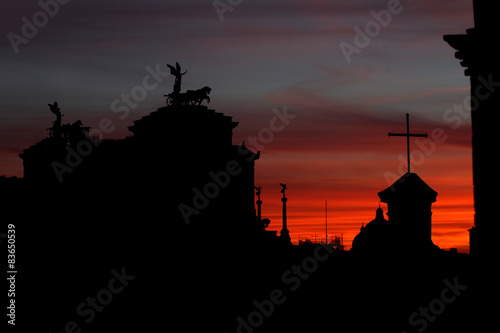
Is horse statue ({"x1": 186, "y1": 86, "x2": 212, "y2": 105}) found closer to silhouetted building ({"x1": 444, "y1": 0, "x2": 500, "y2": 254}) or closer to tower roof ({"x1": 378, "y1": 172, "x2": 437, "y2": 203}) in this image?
tower roof ({"x1": 378, "y1": 172, "x2": 437, "y2": 203})

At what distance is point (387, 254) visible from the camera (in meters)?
45.8

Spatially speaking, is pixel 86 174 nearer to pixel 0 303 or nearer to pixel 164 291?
pixel 164 291

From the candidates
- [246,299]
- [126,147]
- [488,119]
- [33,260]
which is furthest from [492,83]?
[126,147]

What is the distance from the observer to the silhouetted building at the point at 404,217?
150 feet

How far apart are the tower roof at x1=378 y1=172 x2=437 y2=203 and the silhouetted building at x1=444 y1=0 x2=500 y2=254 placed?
20006mm

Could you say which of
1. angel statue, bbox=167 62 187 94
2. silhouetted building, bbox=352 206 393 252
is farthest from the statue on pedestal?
silhouetted building, bbox=352 206 393 252

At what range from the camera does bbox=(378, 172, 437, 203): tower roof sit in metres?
45.7

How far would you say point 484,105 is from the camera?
82.8 ft

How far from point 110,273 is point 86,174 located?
17033mm

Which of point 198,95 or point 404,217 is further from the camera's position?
point 198,95

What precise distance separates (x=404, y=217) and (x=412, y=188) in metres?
1.66

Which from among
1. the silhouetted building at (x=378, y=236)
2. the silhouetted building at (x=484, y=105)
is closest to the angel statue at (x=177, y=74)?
the silhouetted building at (x=378, y=236)

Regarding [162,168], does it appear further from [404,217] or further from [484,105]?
[484,105]

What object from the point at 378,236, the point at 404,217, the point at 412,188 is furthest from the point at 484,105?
the point at 378,236
